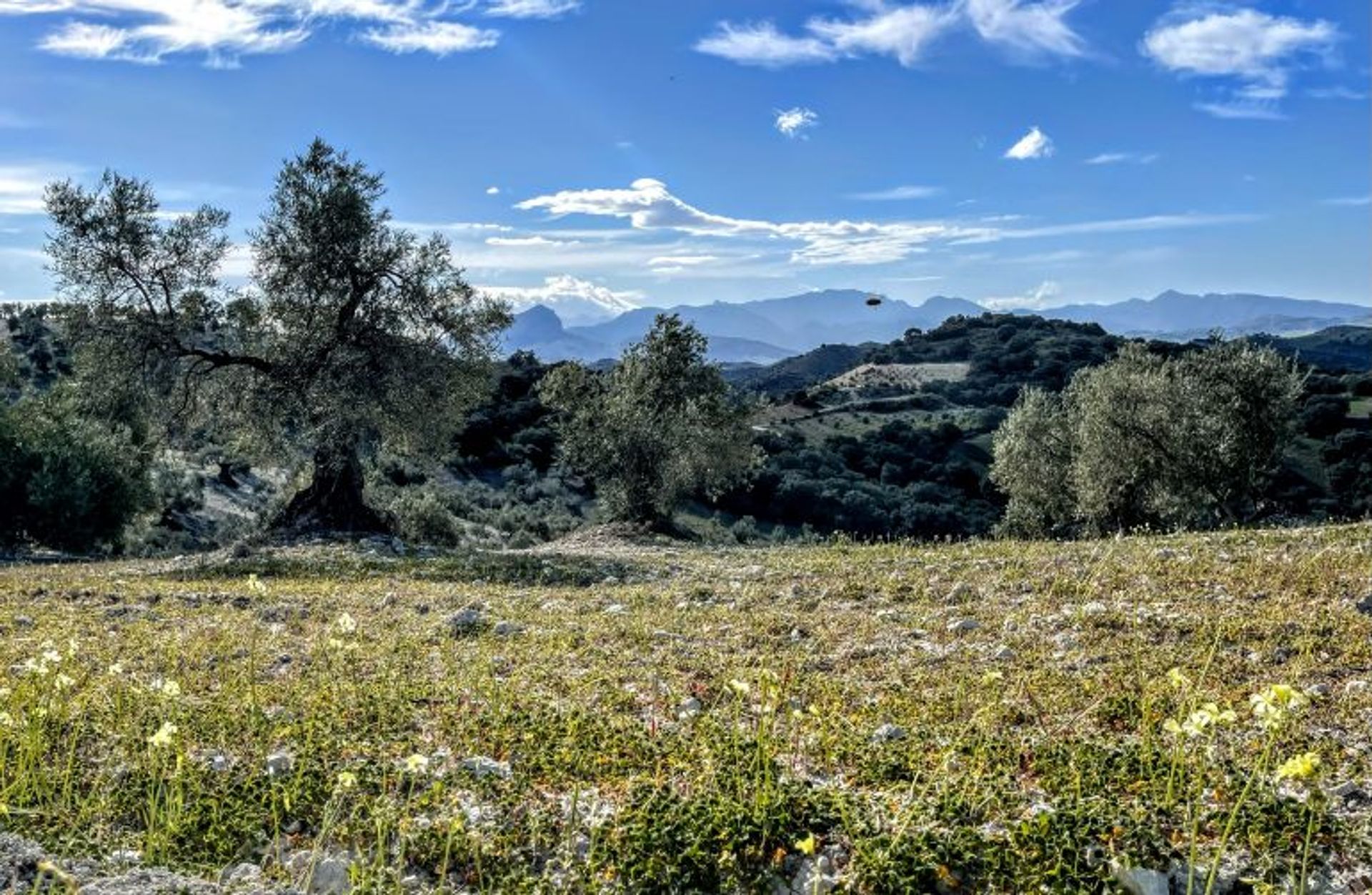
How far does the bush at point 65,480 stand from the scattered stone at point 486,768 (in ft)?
97.3

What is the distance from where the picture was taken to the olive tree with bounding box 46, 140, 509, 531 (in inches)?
999

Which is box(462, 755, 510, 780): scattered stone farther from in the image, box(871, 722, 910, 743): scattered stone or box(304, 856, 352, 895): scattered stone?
box(871, 722, 910, 743): scattered stone

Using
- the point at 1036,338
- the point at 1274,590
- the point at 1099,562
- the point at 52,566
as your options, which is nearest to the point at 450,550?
the point at 52,566

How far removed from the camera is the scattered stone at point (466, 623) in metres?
10.9

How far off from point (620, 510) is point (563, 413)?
5829 millimetres

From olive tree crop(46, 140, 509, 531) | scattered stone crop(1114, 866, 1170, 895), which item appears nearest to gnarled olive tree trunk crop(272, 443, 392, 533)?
olive tree crop(46, 140, 509, 531)

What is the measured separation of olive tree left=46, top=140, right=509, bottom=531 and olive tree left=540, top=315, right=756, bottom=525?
Answer: 24.1 ft

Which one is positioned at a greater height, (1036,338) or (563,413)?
(1036,338)

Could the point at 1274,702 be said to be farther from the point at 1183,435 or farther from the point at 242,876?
the point at 1183,435

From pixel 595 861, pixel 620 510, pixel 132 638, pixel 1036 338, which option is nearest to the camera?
pixel 595 861

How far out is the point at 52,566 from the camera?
22.5m

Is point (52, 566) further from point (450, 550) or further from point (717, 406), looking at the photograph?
point (717, 406)

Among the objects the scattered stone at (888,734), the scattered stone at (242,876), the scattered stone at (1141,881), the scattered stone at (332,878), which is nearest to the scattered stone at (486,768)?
the scattered stone at (332,878)

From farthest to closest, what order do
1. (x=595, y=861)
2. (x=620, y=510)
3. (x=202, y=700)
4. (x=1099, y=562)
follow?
(x=620, y=510) < (x=1099, y=562) < (x=202, y=700) < (x=595, y=861)
